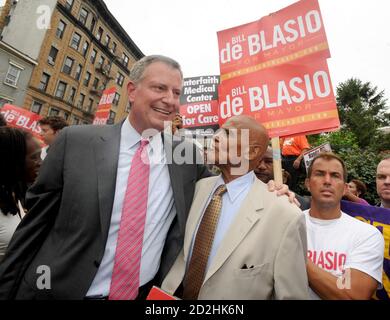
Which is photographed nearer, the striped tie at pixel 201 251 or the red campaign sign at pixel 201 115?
the striped tie at pixel 201 251

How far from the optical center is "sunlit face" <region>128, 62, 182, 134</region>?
1.83 metres

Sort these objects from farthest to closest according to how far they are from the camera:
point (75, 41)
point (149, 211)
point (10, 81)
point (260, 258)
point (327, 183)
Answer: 1. point (75, 41)
2. point (10, 81)
3. point (327, 183)
4. point (149, 211)
5. point (260, 258)

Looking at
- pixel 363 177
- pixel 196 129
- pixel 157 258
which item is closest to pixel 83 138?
pixel 157 258

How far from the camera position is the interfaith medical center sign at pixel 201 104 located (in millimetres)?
7953

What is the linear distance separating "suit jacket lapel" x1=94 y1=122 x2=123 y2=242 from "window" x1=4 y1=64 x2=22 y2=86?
2475cm

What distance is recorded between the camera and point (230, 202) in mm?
1781

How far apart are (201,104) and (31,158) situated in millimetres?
6467

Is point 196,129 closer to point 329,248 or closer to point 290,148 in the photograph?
point 290,148

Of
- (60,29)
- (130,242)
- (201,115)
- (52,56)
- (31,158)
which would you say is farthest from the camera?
(60,29)

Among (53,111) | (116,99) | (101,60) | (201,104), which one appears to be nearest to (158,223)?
(201,104)

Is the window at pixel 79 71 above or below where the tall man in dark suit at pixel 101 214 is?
above

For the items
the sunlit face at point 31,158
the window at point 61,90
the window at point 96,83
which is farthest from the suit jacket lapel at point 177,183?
the window at point 96,83

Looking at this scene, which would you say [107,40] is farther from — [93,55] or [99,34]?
[93,55]

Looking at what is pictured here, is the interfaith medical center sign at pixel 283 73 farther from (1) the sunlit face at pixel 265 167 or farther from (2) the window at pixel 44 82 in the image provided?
(2) the window at pixel 44 82
